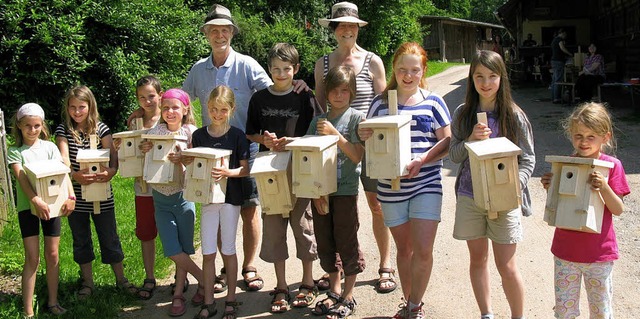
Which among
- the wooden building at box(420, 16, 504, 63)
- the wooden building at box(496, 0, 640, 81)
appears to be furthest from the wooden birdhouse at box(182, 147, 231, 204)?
the wooden building at box(420, 16, 504, 63)

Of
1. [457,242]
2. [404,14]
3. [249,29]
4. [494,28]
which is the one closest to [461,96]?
[249,29]

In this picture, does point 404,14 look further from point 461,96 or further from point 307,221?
point 307,221

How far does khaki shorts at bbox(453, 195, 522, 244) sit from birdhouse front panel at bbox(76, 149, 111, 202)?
8.66 feet

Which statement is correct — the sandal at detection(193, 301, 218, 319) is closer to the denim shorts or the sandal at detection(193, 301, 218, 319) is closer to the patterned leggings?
the denim shorts

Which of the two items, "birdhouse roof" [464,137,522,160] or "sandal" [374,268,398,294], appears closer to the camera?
"birdhouse roof" [464,137,522,160]

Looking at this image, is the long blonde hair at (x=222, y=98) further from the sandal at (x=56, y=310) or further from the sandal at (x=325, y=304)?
the sandal at (x=56, y=310)

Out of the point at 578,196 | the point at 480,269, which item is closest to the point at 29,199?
the point at 480,269

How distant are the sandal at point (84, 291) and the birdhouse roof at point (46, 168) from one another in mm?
1102

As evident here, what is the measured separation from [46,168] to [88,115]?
0.67 m

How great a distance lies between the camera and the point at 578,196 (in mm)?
3488

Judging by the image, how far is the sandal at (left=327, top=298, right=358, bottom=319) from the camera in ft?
14.7

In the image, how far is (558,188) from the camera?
11.8 feet

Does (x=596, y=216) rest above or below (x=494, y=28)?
below

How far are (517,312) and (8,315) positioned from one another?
11.5 ft
